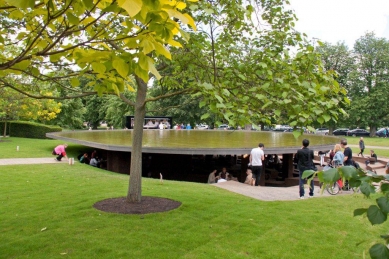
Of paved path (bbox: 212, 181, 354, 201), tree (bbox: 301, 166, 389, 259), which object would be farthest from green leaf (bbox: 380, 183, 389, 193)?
paved path (bbox: 212, 181, 354, 201)

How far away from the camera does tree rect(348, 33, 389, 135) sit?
173 feet

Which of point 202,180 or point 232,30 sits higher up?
point 232,30

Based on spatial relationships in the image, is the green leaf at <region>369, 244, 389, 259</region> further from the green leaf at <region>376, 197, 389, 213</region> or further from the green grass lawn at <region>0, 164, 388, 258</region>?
the green grass lawn at <region>0, 164, 388, 258</region>

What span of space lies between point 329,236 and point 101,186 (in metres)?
7.48

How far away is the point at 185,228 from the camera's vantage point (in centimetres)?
693

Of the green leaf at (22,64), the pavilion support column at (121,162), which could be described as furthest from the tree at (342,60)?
the green leaf at (22,64)

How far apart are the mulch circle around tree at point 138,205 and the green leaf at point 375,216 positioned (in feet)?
20.9

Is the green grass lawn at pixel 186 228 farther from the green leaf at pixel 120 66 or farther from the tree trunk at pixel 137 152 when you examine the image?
the green leaf at pixel 120 66

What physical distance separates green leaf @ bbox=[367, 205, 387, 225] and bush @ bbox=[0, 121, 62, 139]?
34529 millimetres

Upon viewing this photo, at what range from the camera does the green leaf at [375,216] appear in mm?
2123

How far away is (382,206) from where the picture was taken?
2.18 m

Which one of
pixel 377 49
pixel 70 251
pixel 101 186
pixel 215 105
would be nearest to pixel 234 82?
pixel 215 105

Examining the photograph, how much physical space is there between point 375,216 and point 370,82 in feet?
199

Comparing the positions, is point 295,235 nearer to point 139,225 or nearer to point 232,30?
point 139,225
